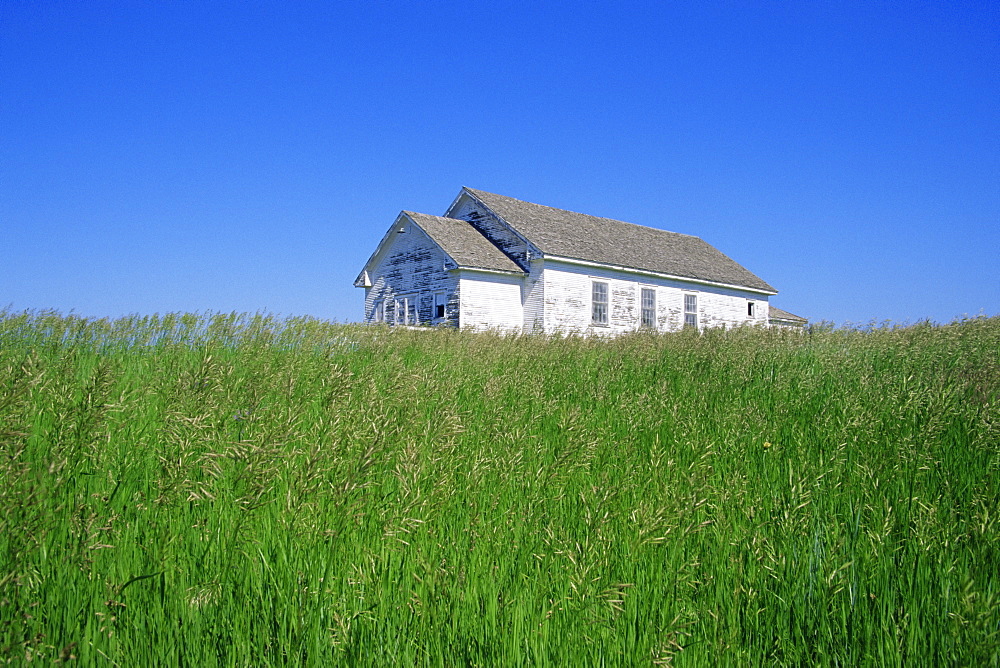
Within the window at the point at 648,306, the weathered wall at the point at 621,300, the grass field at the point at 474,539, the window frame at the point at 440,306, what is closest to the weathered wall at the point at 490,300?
the window frame at the point at 440,306

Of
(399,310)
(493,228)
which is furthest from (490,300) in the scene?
(399,310)

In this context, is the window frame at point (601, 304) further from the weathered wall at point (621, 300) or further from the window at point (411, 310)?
the window at point (411, 310)

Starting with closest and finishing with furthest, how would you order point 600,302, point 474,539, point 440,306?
Result: point 474,539 → point 440,306 → point 600,302

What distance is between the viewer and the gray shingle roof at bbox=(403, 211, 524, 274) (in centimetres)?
2036

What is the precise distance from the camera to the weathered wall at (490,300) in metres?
20.2

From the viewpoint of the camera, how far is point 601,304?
2253 cm

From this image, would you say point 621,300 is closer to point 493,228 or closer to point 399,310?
point 493,228

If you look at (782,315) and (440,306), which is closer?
(440,306)

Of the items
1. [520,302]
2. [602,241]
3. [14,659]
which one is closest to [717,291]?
[602,241]

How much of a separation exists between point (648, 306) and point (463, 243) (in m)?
8.52

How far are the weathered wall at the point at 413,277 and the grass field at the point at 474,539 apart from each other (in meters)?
16.6

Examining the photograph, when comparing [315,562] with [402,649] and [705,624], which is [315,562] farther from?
[705,624]

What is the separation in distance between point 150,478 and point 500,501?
1726 mm

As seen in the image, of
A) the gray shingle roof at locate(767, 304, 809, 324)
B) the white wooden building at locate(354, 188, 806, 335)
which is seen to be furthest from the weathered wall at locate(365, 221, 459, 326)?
the gray shingle roof at locate(767, 304, 809, 324)
